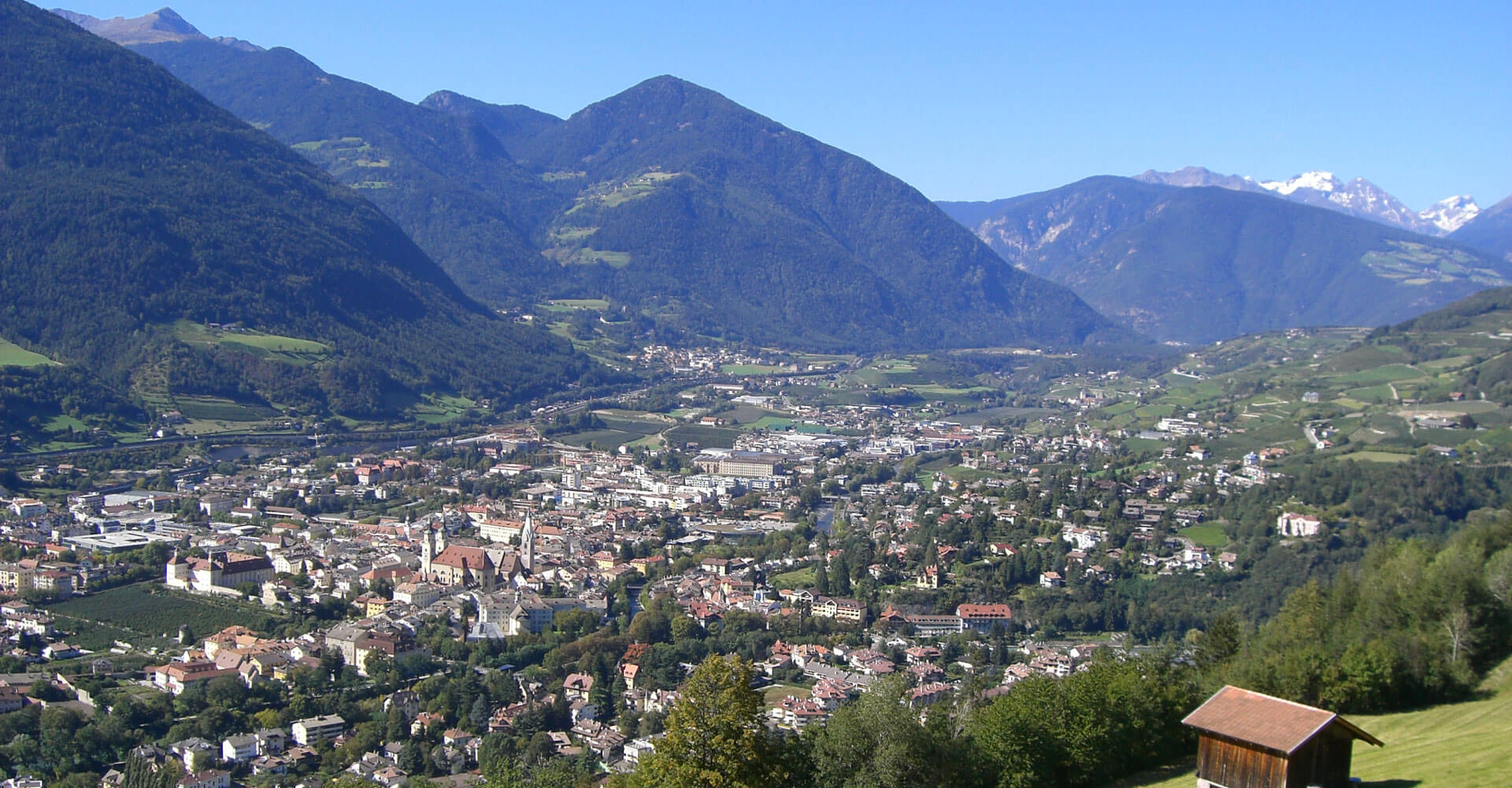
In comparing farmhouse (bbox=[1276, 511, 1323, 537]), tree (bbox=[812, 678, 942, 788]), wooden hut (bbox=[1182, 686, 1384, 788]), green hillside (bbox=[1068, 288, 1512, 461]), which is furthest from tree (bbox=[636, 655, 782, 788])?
green hillside (bbox=[1068, 288, 1512, 461])

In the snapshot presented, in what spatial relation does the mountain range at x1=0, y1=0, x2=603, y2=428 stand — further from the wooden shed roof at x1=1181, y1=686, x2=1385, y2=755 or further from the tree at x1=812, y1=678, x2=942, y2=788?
the wooden shed roof at x1=1181, y1=686, x2=1385, y2=755

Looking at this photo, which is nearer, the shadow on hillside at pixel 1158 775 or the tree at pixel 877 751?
the tree at pixel 877 751

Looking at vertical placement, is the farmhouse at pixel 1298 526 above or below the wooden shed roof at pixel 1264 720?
below

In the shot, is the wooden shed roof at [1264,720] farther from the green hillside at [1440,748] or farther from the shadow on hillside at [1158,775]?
the shadow on hillside at [1158,775]

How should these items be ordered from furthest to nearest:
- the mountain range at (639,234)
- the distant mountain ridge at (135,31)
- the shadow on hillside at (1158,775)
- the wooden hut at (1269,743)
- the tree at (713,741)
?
the distant mountain ridge at (135,31) < the mountain range at (639,234) < the shadow on hillside at (1158,775) < the tree at (713,741) < the wooden hut at (1269,743)

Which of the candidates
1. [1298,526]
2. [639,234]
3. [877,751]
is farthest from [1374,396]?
[639,234]

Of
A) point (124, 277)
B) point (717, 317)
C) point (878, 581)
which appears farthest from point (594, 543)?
point (717, 317)

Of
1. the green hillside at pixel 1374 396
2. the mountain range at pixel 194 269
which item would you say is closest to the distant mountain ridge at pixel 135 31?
the mountain range at pixel 194 269

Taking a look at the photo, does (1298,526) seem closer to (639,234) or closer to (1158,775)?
(1158,775)
